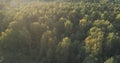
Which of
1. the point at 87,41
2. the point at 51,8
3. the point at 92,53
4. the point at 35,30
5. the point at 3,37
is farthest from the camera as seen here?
the point at 51,8

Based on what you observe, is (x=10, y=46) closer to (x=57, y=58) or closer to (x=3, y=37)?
(x=3, y=37)

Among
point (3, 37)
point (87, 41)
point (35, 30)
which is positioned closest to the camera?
point (87, 41)

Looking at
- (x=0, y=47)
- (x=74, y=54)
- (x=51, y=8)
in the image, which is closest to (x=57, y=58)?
(x=74, y=54)

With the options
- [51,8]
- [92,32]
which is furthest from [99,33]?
[51,8]

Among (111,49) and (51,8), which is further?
(51,8)

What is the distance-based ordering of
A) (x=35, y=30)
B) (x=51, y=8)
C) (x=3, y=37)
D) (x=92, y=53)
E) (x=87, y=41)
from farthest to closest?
(x=51, y=8) < (x=35, y=30) < (x=3, y=37) < (x=87, y=41) < (x=92, y=53)

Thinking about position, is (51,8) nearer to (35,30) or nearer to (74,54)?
(35,30)
